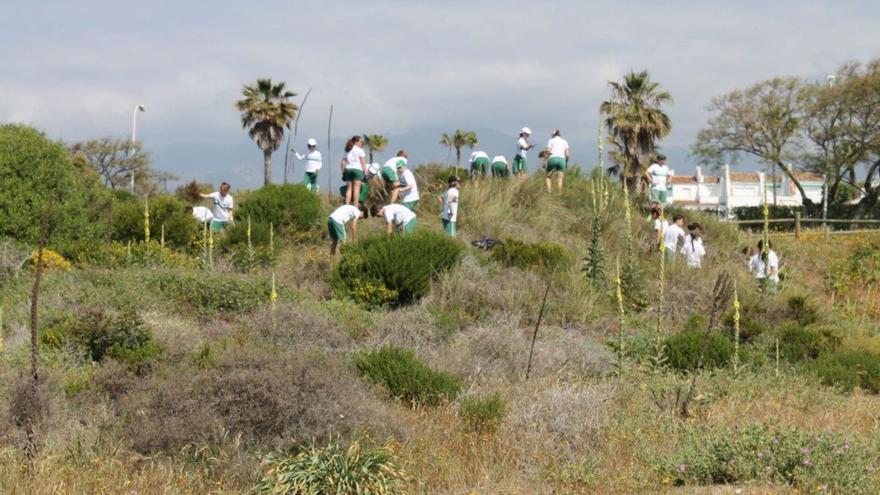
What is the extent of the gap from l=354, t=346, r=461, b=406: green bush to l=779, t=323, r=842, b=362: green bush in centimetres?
482

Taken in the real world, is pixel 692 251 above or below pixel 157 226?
below

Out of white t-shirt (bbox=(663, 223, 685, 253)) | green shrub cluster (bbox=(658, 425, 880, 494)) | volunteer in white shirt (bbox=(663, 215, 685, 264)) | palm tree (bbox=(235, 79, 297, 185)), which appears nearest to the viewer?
green shrub cluster (bbox=(658, 425, 880, 494))

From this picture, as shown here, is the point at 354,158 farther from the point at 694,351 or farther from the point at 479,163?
the point at 694,351

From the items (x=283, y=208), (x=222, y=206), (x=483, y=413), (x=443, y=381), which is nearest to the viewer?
(x=483, y=413)

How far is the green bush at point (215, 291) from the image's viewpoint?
1375cm

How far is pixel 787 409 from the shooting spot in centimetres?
933

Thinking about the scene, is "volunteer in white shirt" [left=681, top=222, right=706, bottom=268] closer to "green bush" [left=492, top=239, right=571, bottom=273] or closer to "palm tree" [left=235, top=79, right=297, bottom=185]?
"green bush" [left=492, top=239, right=571, bottom=273]

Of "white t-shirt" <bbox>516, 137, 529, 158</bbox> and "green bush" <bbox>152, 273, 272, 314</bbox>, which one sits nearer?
"green bush" <bbox>152, 273, 272, 314</bbox>

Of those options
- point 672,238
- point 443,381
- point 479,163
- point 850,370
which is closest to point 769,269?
point 672,238

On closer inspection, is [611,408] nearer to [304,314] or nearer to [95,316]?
[304,314]

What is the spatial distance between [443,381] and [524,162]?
1544 cm

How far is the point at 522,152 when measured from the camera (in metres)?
24.1

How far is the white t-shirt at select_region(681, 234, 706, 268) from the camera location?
1870 centimetres

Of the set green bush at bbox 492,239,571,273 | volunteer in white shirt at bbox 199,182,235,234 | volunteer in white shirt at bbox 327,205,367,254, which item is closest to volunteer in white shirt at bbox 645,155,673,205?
green bush at bbox 492,239,571,273
